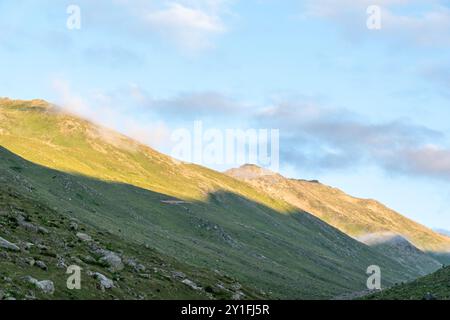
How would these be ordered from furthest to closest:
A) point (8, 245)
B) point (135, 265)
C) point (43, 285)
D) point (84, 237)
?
point (84, 237) → point (135, 265) → point (8, 245) → point (43, 285)

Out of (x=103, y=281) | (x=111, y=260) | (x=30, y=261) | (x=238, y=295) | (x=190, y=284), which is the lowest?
(x=238, y=295)

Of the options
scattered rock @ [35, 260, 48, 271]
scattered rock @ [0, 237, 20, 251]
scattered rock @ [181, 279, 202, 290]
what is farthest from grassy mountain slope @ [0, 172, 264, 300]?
scattered rock @ [0, 237, 20, 251]

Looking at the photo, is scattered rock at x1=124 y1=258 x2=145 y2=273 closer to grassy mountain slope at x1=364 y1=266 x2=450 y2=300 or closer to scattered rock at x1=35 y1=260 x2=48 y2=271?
scattered rock at x1=35 y1=260 x2=48 y2=271

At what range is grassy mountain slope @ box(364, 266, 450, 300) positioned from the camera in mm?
63891

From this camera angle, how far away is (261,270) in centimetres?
17325

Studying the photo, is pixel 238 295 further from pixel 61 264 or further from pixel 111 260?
pixel 61 264

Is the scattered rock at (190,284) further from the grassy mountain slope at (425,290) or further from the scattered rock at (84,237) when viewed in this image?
the grassy mountain slope at (425,290)

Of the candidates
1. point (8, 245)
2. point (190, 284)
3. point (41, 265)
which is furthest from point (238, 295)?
point (8, 245)

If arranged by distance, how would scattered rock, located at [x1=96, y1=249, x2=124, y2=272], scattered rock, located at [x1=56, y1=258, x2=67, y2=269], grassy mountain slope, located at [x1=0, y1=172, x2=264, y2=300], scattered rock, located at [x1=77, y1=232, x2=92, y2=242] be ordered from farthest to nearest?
scattered rock, located at [x1=77, y1=232, x2=92, y2=242] < scattered rock, located at [x1=96, y1=249, x2=124, y2=272] < scattered rock, located at [x1=56, y1=258, x2=67, y2=269] < grassy mountain slope, located at [x1=0, y1=172, x2=264, y2=300]

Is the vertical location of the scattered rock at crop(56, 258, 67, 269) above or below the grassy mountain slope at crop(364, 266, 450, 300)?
above

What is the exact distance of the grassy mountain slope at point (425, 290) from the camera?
6389 centimetres

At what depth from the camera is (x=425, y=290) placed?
6888 cm
